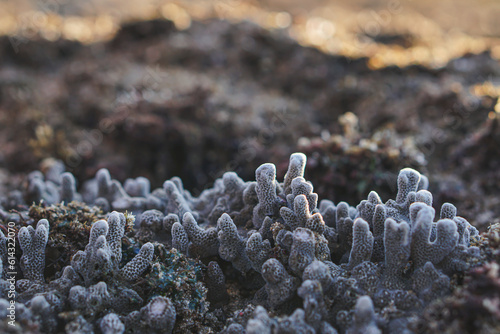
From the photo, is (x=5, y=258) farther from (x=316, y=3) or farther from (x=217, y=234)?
(x=316, y=3)

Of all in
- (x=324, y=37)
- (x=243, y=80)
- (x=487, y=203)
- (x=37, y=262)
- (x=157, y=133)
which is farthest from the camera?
(x=324, y=37)

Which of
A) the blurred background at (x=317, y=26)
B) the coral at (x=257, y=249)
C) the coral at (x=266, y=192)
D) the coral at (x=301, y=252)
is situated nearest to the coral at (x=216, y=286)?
the coral at (x=257, y=249)

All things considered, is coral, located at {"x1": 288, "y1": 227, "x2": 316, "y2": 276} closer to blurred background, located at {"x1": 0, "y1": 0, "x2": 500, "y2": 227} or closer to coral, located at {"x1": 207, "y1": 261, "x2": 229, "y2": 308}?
coral, located at {"x1": 207, "y1": 261, "x2": 229, "y2": 308}

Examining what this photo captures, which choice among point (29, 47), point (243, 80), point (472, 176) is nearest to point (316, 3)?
point (243, 80)

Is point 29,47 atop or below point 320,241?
Answer: atop

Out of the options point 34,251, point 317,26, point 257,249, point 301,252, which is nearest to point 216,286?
point 257,249

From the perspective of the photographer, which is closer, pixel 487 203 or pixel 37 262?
pixel 37 262
